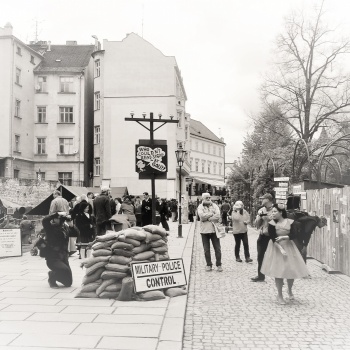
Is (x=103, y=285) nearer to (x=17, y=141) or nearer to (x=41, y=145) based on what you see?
(x=17, y=141)

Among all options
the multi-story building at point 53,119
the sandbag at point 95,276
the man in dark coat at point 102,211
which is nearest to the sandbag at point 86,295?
the sandbag at point 95,276

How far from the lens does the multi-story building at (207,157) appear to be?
8025 centimetres

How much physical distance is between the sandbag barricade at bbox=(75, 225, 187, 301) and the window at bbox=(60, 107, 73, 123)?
4077cm

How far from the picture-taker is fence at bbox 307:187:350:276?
1133cm

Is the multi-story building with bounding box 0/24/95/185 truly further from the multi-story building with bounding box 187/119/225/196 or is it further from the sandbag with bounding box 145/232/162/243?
the sandbag with bounding box 145/232/162/243

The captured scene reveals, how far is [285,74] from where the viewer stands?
1268 inches

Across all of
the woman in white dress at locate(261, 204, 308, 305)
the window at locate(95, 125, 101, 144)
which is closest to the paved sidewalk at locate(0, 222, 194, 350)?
the woman in white dress at locate(261, 204, 308, 305)

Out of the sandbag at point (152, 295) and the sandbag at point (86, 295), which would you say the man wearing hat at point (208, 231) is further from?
the sandbag at point (86, 295)

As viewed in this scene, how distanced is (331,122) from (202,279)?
944 inches

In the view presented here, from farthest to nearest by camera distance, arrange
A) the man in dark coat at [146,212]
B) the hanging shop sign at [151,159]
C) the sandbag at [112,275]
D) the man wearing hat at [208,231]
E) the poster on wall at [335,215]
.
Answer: the man in dark coat at [146,212], the hanging shop sign at [151,159], the man wearing hat at [208,231], the poster on wall at [335,215], the sandbag at [112,275]

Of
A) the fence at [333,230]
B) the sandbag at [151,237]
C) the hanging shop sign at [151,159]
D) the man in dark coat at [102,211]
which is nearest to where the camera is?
the sandbag at [151,237]

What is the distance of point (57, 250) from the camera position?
925 centimetres

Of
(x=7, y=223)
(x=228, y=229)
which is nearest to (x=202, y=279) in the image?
(x=7, y=223)

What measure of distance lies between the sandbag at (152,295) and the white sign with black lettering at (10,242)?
7.12 meters
